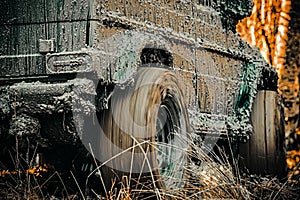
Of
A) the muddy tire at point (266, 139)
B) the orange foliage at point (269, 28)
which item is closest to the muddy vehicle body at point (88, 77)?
the muddy tire at point (266, 139)

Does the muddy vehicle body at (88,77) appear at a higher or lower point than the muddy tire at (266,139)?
higher

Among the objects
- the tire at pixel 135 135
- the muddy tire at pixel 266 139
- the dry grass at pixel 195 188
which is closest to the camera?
the dry grass at pixel 195 188

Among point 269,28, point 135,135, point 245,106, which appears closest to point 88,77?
point 135,135

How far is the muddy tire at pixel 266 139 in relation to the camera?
8750 millimetres

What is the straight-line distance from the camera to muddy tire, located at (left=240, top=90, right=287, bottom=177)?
8.75 m

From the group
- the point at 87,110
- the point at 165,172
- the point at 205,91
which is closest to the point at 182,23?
the point at 205,91

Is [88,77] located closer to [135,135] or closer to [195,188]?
[135,135]

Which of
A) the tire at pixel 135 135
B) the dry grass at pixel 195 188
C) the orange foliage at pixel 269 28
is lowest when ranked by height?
the dry grass at pixel 195 188

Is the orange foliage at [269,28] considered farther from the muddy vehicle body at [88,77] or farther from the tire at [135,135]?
the tire at [135,135]

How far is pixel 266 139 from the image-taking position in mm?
8742

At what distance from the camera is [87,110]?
5426mm

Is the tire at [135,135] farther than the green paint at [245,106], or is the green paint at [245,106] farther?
the green paint at [245,106]

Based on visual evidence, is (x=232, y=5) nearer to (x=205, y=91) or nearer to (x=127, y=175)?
(x=205, y=91)

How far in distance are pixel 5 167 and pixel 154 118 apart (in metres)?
1.24
